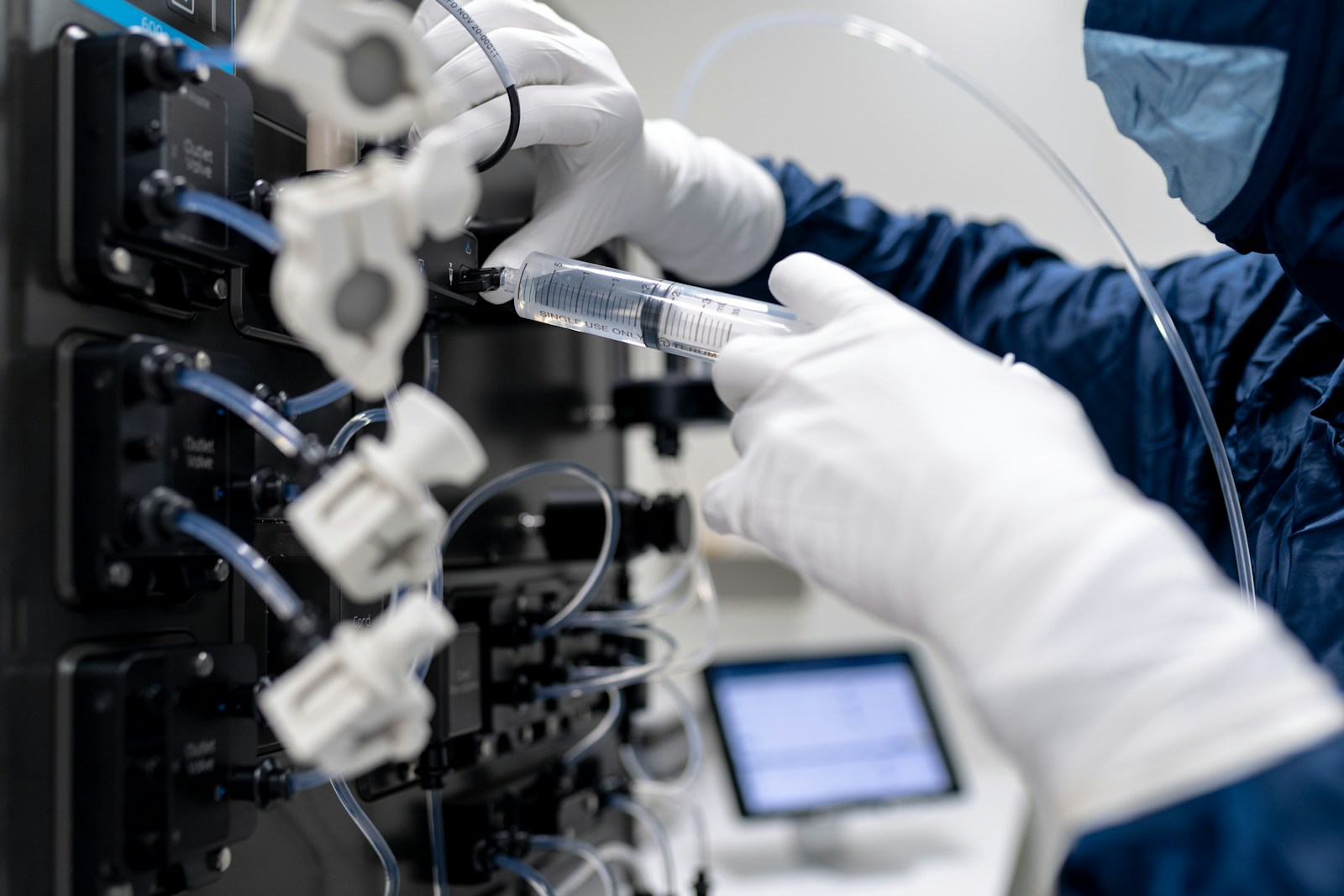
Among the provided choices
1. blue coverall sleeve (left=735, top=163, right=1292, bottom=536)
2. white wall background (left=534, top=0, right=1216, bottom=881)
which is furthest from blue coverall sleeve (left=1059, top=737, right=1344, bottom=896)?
white wall background (left=534, top=0, right=1216, bottom=881)

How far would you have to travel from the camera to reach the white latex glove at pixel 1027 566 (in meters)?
0.44

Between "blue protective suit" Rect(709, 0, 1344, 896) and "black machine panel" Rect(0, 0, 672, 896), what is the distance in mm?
443

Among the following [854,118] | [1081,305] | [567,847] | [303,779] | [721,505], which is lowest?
[567,847]

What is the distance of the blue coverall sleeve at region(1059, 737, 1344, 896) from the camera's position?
416mm

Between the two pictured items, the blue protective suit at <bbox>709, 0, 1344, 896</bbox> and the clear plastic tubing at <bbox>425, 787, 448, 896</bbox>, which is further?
the clear plastic tubing at <bbox>425, 787, 448, 896</bbox>

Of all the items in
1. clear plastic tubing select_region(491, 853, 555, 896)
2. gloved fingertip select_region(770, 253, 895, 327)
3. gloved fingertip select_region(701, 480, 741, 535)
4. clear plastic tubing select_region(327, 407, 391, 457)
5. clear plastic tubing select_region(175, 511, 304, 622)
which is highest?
gloved fingertip select_region(770, 253, 895, 327)

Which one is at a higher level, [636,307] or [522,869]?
[636,307]

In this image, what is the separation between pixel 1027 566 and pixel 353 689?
0.32m

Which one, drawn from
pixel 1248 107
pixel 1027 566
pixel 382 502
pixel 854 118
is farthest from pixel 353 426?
pixel 854 118

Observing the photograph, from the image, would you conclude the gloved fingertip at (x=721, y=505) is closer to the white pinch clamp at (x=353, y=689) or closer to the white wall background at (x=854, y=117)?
the white pinch clamp at (x=353, y=689)

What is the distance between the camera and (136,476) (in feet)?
1.63

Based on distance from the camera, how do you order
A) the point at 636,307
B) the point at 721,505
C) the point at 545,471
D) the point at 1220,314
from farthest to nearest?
the point at 1220,314 → the point at 545,471 → the point at 636,307 → the point at 721,505

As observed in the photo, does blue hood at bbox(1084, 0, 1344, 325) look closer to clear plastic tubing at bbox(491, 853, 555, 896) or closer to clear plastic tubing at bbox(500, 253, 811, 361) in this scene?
clear plastic tubing at bbox(500, 253, 811, 361)

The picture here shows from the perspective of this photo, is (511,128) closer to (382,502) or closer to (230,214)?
(230,214)
